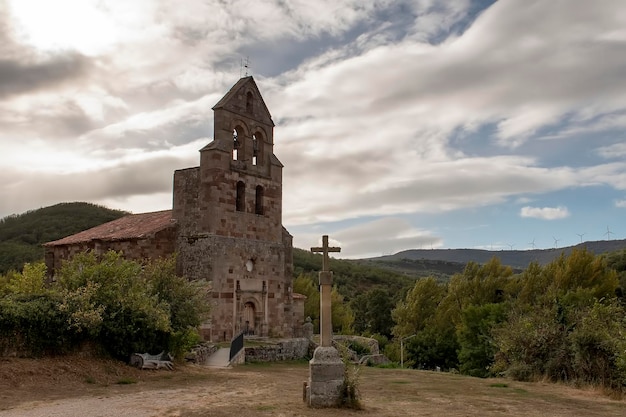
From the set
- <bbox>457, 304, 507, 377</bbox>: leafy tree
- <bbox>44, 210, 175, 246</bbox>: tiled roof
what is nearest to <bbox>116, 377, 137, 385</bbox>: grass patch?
<bbox>44, 210, 175, 246</bbox>: tiled roof

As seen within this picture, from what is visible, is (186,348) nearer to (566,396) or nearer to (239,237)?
(239,237)

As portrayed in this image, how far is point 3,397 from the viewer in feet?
42.8

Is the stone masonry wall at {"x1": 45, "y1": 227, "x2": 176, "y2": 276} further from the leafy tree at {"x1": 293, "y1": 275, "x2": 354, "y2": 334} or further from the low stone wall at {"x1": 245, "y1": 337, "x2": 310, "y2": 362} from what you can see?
the leafy tree at {"x1": 293, "y1": 275, "x2": 354, "y2": 334}

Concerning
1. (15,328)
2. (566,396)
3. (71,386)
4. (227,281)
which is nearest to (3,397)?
(71,386)

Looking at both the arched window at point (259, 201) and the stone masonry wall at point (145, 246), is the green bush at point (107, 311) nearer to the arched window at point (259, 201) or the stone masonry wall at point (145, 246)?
the stone masonry wall at point (145, 246)

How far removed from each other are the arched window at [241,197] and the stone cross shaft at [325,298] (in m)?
16.7

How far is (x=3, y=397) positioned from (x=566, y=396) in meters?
14.1

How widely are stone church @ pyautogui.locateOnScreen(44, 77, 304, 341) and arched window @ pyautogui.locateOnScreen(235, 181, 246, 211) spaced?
0.06 metres

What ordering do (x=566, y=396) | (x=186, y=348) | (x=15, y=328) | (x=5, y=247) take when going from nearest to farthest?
(x=566, y=396) < (x=15, y=328) < (x=186, y=348) < (x=5, y=247)

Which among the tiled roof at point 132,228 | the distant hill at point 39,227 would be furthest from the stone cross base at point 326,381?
the distant hill at point 39,227

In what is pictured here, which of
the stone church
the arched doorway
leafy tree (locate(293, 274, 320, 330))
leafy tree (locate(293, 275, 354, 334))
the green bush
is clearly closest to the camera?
the green bush

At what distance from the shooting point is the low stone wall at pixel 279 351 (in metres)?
26.0

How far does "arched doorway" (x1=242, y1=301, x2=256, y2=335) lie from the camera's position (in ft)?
98.9

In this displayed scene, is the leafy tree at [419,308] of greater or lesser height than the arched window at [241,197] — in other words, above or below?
below
